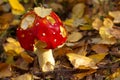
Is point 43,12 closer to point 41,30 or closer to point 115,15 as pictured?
point 41,30

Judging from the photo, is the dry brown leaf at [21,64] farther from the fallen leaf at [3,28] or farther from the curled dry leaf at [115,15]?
the curled dry leaf at [115,15]

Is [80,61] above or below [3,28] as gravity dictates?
below

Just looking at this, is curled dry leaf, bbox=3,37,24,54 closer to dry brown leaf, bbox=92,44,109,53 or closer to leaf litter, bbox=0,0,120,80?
leaf litter, bbox=0,0,120,80

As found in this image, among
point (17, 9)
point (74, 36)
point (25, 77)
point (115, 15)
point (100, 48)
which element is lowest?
point (25, 77)

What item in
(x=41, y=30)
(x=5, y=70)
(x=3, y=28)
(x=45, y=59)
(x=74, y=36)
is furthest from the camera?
(x=3, y=28)

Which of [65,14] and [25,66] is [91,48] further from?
[65,14]

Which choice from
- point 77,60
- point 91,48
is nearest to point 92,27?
point 91,48

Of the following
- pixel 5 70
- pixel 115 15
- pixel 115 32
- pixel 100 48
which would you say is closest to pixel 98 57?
pixel 100 48

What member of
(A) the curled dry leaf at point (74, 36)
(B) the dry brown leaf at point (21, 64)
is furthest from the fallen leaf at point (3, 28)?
(A) the curled dry leaf at point (74, 36)
